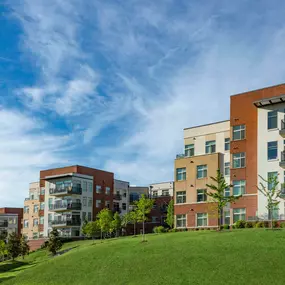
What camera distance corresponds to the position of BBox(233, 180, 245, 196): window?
Answer: 4291cm

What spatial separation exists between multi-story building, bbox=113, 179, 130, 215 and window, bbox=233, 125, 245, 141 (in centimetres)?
3510

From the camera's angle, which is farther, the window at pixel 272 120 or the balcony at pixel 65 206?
the balcony at pixel 65 206

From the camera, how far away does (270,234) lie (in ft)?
97.5

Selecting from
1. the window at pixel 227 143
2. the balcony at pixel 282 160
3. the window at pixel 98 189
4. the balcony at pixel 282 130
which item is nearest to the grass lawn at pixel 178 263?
the balcony at pixel 282 160

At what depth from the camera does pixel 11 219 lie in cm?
9231

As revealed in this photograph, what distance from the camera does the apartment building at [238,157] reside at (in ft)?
135

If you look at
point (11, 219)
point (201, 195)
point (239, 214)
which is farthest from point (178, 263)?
point (11, 219)

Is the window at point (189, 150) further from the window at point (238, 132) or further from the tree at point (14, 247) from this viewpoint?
the tree at point (14, 247)

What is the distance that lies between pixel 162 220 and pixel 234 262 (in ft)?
176

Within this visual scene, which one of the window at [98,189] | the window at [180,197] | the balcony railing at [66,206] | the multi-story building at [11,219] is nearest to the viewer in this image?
the window at [180,197]

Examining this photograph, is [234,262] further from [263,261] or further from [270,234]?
[270,234]

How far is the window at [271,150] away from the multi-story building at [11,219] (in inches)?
2439

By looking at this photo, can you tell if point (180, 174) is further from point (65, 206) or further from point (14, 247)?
point (65, 206)

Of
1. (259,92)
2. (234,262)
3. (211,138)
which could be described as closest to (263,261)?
(234,262)
